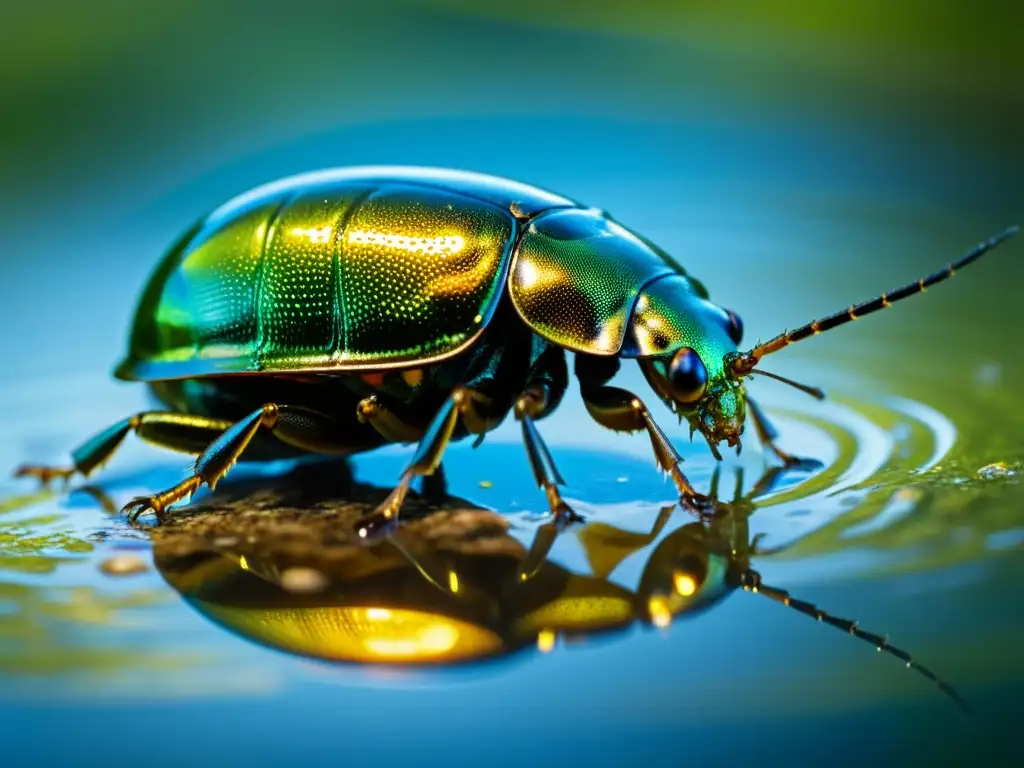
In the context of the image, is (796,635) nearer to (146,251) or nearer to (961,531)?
(961,531)

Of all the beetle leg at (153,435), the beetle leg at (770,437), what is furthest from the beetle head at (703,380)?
the beetle leg at (153,435)

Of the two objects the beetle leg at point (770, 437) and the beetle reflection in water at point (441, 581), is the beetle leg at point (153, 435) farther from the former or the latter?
the beetle leg at point (770, 437)

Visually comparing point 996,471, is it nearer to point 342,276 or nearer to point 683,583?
point 683,583

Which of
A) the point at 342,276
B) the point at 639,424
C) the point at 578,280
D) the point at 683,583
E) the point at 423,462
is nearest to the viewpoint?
the point at 683,583

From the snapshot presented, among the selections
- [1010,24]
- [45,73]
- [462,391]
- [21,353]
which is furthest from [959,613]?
[45,73]

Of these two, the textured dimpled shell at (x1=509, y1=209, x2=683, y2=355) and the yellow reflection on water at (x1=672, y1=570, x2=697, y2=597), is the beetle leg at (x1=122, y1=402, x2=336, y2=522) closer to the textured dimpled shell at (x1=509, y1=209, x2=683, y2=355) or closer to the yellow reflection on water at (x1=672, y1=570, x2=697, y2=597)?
the textured dimpled shell at (x1=509, y1=209, x2=683, y2=355)

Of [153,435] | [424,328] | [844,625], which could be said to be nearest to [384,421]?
[424,328]
